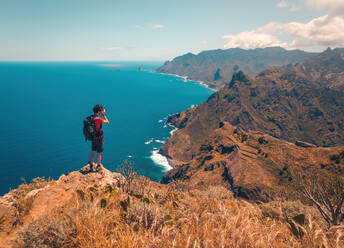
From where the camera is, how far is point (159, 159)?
140m

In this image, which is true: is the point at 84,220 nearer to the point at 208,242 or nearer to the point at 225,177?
the point at 208,242

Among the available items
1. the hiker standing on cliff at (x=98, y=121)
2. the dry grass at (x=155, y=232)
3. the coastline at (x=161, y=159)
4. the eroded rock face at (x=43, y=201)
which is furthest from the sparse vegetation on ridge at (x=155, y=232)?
the coastline at (x=161, y=159)

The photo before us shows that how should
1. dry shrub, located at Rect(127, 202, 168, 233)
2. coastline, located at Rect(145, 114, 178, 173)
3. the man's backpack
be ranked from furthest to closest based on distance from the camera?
coastline, located at Rect(145, 114, 178, 173) < the man's backpack < dry shrub, located at Rect(127, 202, 168, 233)

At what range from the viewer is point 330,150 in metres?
98.6

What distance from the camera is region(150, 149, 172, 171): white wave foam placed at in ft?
443

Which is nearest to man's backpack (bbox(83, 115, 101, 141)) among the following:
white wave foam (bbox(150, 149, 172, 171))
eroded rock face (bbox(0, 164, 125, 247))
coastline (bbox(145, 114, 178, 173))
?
eroded rock face (bbox(0, 164, 125, 247))

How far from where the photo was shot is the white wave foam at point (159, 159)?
135 metres

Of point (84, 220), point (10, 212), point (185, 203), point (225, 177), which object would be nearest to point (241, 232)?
point (84, 220)

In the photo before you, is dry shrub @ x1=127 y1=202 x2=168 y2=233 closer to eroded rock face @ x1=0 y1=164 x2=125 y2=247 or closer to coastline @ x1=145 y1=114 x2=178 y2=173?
eroded rock face @ x1=0 y1=164 x2=125 y2=247

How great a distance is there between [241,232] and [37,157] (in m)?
132

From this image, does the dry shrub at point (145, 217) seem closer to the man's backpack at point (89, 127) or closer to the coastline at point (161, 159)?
the man's backpack at point (89, 127)

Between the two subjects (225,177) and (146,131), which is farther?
(146,131)

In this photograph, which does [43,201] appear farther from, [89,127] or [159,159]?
[159,159]

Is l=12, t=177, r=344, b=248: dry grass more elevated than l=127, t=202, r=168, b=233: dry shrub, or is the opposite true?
l=12, t=177, r=344, b=248: dry grass
